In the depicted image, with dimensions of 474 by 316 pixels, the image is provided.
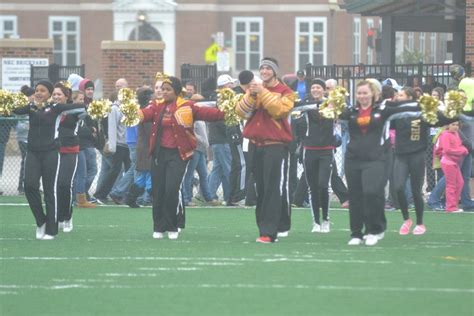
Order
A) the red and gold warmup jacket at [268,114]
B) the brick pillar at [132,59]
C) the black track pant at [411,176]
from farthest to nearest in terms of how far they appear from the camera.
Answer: the brick pillar at [132,59], the black track pant at [411,176], the red and gold warmup jacket at [268,114]

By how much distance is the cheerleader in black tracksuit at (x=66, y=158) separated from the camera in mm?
15945

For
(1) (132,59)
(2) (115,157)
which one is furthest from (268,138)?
(1) (132,59)

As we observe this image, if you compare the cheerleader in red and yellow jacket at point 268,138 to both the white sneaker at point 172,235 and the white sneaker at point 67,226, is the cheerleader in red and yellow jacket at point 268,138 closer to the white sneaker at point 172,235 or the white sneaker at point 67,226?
the white sneaker at point 172,235

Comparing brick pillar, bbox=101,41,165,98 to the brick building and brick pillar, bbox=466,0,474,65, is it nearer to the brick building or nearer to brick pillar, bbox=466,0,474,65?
brick pillar, bbox=466,0,474,65

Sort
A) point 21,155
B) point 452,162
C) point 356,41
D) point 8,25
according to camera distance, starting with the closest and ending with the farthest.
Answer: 1. point 452,162
2. point 21,155
3. point 8,25
4. point 356,41

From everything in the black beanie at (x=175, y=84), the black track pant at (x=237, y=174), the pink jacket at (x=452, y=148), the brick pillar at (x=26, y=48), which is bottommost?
the black track pant at (x=237, y=174)

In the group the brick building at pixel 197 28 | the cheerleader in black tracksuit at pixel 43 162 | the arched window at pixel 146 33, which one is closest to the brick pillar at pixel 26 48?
the cheerleader in black tracksuit at pixel 43 162

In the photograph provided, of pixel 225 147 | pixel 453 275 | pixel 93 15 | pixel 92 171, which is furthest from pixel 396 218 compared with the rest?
pixel 93 15

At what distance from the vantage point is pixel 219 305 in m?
10.7

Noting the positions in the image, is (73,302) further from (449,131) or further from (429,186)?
(429,186)

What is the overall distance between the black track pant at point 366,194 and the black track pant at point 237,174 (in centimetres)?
622

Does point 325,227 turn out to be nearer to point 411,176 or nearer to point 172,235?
point 411,176

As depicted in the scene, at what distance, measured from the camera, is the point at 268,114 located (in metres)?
14.8

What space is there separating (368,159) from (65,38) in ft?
167
